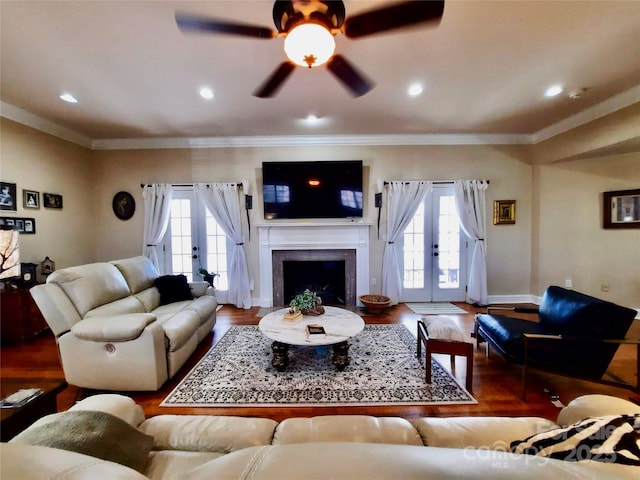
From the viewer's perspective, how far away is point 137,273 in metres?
3.23

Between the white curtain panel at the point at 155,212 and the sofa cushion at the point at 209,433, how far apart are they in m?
4.02

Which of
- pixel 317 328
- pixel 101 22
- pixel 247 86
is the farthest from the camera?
pixel 247 86

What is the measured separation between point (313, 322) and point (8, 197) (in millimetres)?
4218

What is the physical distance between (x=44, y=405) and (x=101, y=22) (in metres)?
2.61

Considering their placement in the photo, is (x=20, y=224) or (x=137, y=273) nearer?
(x=137, y=273)

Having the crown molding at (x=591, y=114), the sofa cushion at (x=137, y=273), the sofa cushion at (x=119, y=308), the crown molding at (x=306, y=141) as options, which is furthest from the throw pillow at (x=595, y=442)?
the crown molding at (x=306, y=141)

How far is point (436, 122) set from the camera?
12.9ft

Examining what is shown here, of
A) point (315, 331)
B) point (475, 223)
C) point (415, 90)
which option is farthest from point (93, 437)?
point (475, 223)

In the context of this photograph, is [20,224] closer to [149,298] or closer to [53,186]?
[53,186]

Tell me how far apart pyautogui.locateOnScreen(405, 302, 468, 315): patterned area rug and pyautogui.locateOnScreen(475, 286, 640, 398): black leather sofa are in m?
1.73

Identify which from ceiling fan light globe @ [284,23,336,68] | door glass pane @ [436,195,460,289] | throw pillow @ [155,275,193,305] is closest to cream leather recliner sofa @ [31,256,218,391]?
throw pillow @ [155,275,193,305]

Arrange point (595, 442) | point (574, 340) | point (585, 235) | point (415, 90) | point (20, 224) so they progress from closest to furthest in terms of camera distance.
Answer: point (595, 442), point (574, 340), point (415, 90), point (20, 224), point (585, 235)

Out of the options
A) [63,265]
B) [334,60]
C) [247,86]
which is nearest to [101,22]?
[247,86]

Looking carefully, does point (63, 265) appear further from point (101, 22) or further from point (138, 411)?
point (138, 411)
